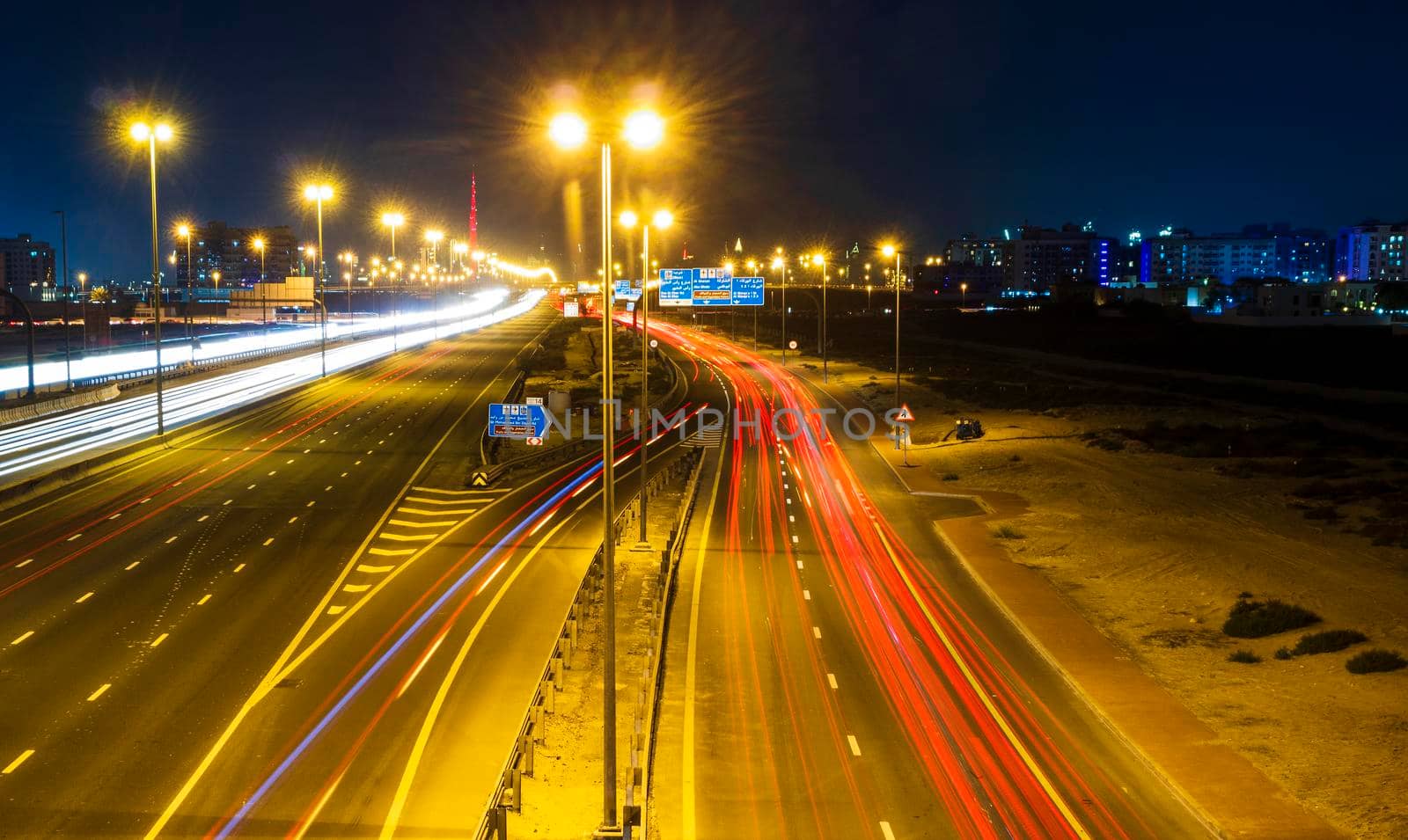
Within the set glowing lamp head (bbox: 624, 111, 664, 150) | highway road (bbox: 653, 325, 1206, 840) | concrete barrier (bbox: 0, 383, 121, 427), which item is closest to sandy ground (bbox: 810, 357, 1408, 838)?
highway road (bbox: 653, 325, 1206, 840)

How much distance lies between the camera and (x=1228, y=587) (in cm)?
2555

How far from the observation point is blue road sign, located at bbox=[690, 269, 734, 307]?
58812 mm

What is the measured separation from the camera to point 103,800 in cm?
1423

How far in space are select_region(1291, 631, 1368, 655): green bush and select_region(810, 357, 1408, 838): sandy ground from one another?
0.24 meters

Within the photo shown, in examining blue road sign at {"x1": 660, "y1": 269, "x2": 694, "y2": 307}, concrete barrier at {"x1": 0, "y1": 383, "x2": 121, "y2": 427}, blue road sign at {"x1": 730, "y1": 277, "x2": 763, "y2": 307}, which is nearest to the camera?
concrete barrier at {"x1": 0, "y1": 383, "x2": 121, "y2": 427}

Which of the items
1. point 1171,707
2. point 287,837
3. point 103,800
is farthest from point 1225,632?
point 103,800

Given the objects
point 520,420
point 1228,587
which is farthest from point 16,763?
point 520,420

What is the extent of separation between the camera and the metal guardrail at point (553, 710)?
12.3m

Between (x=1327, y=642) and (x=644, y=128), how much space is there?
53.9 ft

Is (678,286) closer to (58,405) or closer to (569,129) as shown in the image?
(58,405)

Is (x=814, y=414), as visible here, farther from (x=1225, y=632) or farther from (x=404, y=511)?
(x=1225, y=632)

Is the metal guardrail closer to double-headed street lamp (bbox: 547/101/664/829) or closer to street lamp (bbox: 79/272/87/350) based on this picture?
double-headed street lamp (bbox: 547/101/664/829)

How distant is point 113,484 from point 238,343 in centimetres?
7265

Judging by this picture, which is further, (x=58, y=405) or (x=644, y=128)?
(x=58, y=405)
